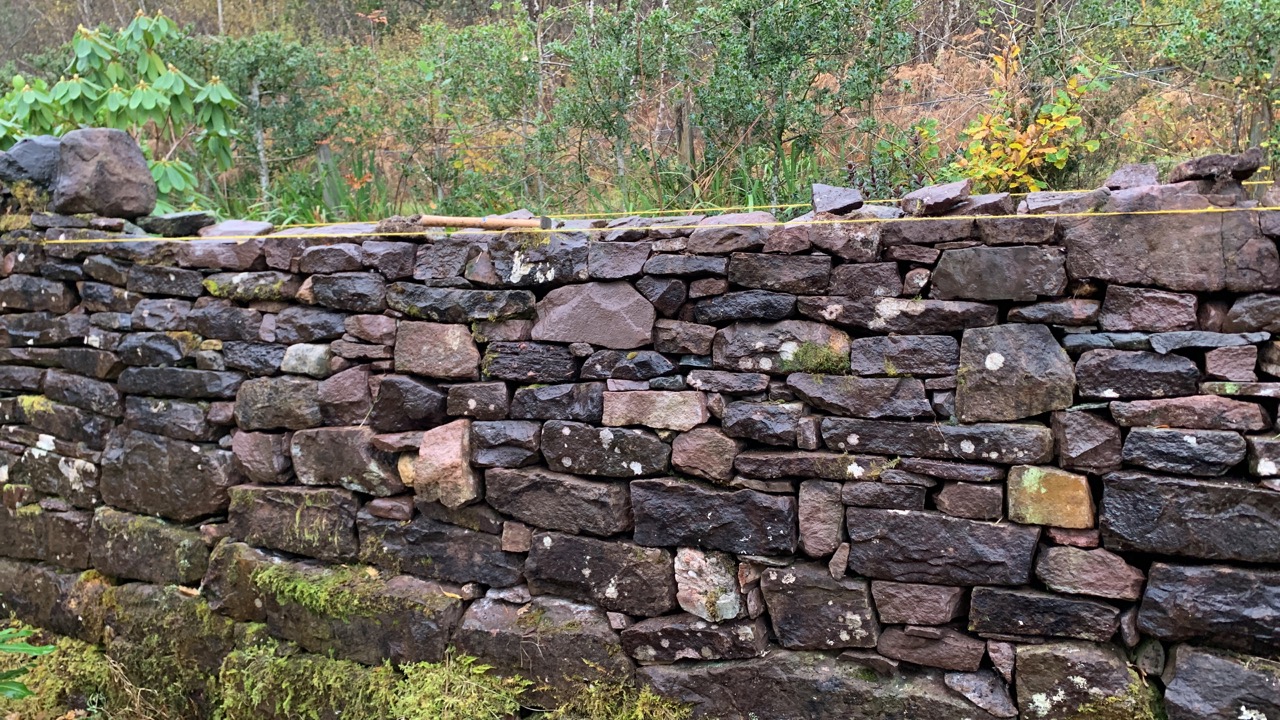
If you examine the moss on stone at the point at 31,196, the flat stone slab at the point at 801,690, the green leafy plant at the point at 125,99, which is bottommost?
the flat stone slab at the point at 801,690

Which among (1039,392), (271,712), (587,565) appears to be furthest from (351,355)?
(1039,392)

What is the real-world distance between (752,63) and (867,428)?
83.5 inches

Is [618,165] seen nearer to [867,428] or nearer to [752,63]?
[752,63]

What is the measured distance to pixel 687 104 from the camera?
445cm

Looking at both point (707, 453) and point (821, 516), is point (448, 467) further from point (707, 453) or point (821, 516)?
point (821, 516)

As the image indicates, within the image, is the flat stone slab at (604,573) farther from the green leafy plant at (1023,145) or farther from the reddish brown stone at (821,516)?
the green leafy plant at (1023,145)

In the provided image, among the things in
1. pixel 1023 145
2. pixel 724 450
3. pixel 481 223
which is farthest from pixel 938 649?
pixel 481 223

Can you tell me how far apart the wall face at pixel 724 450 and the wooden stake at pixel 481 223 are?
0.08m

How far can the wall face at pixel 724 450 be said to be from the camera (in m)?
2.67

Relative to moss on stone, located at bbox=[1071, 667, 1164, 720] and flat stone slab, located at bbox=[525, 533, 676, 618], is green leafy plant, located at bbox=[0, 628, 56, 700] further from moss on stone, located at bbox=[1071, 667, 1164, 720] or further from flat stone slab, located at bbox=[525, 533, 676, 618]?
moss on stone, located at bbox=[1071, 667, 1164, 720]

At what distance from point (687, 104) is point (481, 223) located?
1430 millimetres

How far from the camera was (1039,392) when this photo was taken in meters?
2.78

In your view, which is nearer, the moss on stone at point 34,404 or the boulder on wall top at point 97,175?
the boulder on wall top at point 97,175

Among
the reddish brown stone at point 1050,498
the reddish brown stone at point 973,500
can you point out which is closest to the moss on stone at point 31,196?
the reddish brown stone at point 973,500
